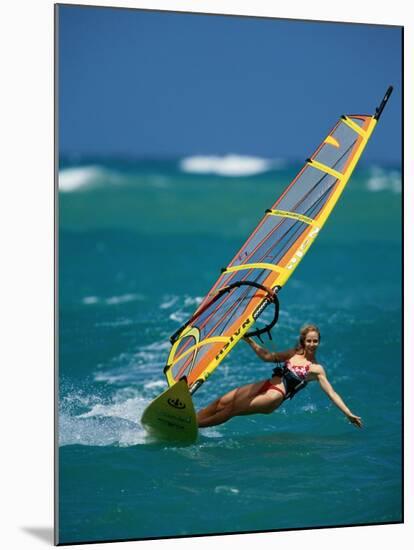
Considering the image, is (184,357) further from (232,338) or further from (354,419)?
(354,419)

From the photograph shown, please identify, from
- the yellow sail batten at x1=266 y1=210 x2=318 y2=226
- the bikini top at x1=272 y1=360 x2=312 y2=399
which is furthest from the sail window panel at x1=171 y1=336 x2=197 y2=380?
the yellow sail batten at x1=266 y1=210 x2=318 y2=226

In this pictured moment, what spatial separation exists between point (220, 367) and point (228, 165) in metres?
1.51

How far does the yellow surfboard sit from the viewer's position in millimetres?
8742

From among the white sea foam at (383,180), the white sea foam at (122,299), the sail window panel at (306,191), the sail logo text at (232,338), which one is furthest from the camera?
the white sea foam at (122,299)

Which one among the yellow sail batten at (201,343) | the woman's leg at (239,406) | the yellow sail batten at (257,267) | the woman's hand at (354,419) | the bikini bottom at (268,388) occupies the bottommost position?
the woman's hand at (354,419)

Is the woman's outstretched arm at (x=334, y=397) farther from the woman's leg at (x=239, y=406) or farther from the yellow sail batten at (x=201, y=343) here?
the yellow sail batten at (x=201, y=343)

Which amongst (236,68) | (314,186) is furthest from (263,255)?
(236,68)

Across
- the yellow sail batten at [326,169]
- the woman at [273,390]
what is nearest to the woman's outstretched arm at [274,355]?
the woman at [273,390]

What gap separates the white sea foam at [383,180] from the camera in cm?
957

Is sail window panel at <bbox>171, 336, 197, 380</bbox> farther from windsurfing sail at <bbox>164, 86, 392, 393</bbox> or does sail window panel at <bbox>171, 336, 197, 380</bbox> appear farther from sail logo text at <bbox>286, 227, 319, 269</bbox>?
sail logo text at <bbox>286, 227, 319, 269</bbox>

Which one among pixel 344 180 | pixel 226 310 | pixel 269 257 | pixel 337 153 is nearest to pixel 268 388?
pixel 226 310

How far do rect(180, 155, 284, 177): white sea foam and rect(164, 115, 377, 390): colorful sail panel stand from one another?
293 millimetres

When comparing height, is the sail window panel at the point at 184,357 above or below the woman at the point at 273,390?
above

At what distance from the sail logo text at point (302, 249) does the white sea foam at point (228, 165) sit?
710 millimetres
